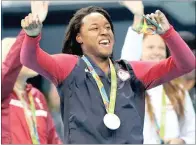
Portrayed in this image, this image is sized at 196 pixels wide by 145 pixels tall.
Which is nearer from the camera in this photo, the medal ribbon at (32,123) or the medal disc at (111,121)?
the medal disc at (111,121)

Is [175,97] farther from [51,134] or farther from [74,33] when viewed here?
[74,33]

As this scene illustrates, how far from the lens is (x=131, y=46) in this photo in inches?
128

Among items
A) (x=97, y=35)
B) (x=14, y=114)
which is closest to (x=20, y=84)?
(x=14, y=114)

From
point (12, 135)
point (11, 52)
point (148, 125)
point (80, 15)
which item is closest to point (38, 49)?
point (80, 15)

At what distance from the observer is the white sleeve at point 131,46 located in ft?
10.5

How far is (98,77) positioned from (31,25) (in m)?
0.33

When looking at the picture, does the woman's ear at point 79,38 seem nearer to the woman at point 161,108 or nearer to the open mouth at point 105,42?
the open mouth at point 105,42

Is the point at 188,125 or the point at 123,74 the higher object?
the point at 123,74

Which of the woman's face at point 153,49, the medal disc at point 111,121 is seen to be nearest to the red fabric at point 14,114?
the woman's face at point 153,49

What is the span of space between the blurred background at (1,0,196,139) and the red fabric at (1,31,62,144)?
367 mm

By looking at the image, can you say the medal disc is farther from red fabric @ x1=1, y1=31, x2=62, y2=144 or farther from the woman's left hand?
red fabric @ x1=1, y1=31, x2=62, y2=144

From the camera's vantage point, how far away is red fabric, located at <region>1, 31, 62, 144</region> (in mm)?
3027

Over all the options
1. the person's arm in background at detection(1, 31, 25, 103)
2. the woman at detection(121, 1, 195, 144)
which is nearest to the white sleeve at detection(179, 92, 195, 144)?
the woman at detection(121, 1, 195, 144)

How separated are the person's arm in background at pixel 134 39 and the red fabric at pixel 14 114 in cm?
51
